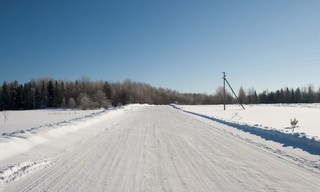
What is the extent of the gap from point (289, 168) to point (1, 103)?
374 feet

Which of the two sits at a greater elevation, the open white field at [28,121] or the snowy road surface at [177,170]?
the open white field at [28,121]

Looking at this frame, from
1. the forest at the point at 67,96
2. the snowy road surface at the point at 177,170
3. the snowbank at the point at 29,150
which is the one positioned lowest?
the snowy road surface at the point at 177,170

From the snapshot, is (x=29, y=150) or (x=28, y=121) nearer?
(x=29, y=150)

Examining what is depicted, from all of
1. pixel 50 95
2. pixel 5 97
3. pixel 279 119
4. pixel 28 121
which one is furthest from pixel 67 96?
pixel 279 119

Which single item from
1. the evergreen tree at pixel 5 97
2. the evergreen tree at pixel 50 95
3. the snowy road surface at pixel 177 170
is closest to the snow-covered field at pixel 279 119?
the snowy road surface at pixel 177 170

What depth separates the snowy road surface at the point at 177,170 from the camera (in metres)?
5.27

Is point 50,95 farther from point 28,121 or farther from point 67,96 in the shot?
point 28,121

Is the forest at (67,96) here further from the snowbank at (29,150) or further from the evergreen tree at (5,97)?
the snowbank at (29,150)

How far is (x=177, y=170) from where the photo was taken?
6.47 meters

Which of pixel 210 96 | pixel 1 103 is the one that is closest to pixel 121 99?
pixel 1 103

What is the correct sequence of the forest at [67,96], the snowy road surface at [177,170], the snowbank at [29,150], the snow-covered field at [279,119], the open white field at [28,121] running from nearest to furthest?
the snowy road surface at [177,170] < the snowbank at [29,150] < the snow-covered field at [279,119] < the open white field at [28,121] < the forest at [67,96]

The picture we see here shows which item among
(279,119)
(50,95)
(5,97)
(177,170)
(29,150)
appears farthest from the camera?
(50,95)

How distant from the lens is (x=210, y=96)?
159750 mm

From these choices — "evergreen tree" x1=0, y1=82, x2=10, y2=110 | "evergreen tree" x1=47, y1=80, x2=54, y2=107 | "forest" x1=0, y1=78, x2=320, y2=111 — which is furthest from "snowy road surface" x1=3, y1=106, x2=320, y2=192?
"evergreen tree" x1=0, y1=82, x2=10, y2=110
